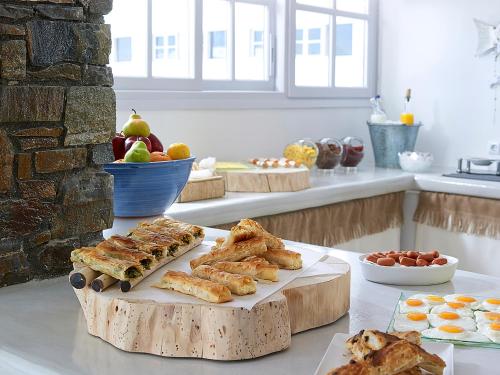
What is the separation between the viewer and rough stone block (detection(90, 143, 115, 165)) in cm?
155

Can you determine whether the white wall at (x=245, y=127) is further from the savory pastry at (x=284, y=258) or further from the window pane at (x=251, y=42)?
the savory pastry at (x=284, y=258)

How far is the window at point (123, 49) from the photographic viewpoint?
9.33ft

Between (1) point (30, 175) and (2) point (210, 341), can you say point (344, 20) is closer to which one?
(1) point (30, 175)

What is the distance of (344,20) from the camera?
3867 millimetres

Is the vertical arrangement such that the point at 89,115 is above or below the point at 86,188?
above

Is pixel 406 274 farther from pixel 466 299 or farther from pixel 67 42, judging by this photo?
pixel 67 42

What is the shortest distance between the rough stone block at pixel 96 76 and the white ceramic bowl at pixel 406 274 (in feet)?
2.13

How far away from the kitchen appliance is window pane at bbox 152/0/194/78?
4.11ft

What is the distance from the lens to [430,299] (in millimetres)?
1289

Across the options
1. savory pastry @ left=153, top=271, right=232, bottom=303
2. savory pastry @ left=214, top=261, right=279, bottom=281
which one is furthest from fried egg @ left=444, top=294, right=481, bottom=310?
savory pastry @ left=153, top=271, right=232, bottom=303

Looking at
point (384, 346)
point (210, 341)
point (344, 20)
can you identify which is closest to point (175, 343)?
point (210, 341)

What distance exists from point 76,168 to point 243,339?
63cm

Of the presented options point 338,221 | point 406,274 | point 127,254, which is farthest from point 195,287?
point 338,221

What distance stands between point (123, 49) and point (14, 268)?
5.21ft
